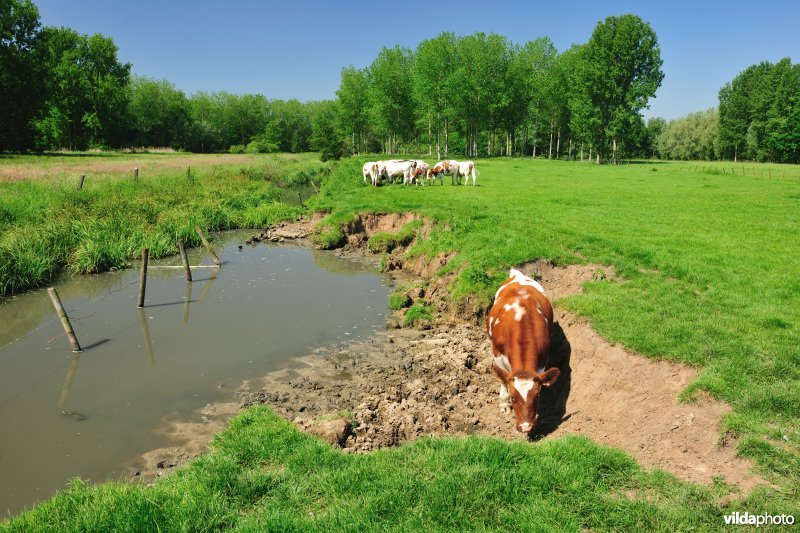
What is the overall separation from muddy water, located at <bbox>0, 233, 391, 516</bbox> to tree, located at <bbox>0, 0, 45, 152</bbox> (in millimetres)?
46991

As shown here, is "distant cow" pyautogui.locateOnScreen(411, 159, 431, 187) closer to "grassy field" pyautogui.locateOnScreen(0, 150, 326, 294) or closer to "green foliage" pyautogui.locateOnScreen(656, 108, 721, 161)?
"grassy field" pyautogui.locateOnScreen(0, 150, 326, 294)

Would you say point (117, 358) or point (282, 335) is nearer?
point (117, 358)

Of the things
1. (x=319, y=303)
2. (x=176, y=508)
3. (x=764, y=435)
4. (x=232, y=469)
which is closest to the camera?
(x=176, y=508)

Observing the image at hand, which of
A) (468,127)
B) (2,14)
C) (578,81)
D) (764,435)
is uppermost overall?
(2,14)

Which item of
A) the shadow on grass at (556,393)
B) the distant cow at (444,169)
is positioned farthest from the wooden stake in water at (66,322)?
the distant cow at (444,169)

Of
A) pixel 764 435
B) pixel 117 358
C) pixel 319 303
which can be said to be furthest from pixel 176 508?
pixel 319 303

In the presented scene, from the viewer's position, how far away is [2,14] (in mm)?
51312

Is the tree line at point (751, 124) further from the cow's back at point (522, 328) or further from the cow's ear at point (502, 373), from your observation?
the cow's ear at point (502, 373)

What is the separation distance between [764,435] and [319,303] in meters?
12.5

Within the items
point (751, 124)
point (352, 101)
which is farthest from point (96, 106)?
point (751, 124)

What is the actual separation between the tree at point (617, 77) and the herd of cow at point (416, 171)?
3604 cm

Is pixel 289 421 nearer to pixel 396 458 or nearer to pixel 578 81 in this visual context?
pixel 396 458

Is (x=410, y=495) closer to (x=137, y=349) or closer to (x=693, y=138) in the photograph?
(x=137, y=349)

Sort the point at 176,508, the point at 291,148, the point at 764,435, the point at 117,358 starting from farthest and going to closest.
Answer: the point at 291,148 → the point at 117,358 → the point at 764,435 → the point at 176,508
